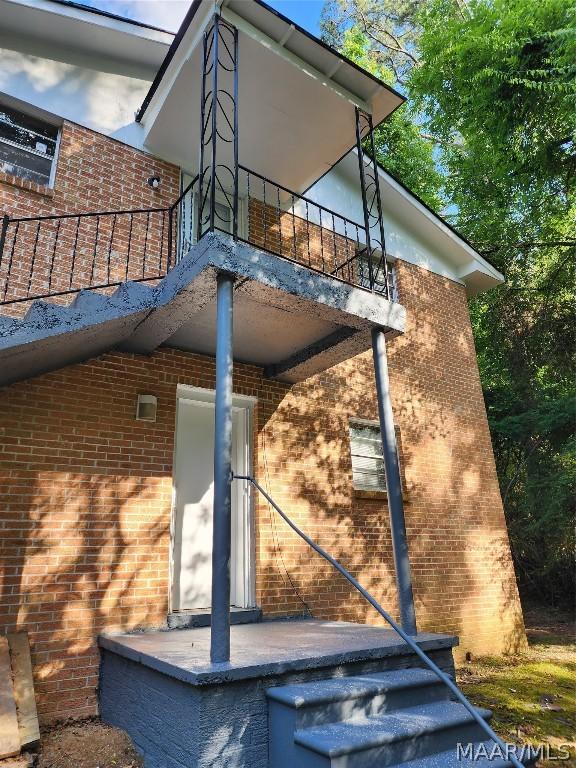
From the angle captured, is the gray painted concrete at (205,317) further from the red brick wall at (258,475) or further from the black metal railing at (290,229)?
the black metal railing at (290,229)

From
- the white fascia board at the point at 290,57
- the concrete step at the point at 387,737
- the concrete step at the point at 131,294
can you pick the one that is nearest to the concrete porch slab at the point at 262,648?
the concrete step at the point at 387,737

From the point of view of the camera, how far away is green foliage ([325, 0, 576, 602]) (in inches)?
277

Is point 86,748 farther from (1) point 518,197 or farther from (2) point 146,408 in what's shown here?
(1) point 518,197

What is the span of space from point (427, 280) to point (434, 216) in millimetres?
1068

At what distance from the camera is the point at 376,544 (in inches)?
250

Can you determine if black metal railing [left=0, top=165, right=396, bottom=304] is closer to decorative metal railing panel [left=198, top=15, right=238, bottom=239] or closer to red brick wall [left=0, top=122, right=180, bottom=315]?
red brick wall [left=0, top=122, right=180, bottom=315]

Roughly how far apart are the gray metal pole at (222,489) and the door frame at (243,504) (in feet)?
6.32

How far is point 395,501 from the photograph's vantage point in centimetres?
430

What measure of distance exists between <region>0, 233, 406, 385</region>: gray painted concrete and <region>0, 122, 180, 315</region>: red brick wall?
0.82 metres

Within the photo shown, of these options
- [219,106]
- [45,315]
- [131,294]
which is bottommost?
[45,315]

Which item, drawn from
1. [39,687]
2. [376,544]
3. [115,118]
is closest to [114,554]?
[39,687]

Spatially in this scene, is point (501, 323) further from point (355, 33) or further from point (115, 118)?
point (355, 33)

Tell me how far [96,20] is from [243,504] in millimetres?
5748

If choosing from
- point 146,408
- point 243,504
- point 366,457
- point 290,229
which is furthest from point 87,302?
point 366,457
